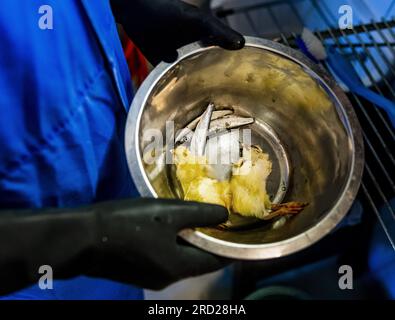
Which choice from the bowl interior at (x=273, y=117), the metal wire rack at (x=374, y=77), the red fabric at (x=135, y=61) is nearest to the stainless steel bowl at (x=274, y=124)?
the bowl interior at (x=273, y=117)

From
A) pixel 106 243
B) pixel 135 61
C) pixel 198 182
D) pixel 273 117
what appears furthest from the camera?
pixel 135 61

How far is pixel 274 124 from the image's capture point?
73 cm

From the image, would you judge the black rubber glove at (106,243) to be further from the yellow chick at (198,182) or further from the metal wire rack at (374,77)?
the metal wire rack at (374,77)

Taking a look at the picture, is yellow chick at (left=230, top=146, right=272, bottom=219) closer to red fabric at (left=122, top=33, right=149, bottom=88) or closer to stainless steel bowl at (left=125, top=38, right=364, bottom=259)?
stainless steel bowl at (left=125, top=38, right=364, bottom=259)

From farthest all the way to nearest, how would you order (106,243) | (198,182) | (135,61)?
(135,61), (198,182), (106,243)

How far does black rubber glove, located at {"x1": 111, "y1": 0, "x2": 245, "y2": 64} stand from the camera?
0.59m

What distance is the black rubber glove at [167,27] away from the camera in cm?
59

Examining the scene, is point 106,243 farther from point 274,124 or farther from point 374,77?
Answer: point 374,77

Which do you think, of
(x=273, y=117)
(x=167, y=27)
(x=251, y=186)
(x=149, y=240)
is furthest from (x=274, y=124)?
(x=149, y=240)

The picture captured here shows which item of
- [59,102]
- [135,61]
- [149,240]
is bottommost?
[149,240]

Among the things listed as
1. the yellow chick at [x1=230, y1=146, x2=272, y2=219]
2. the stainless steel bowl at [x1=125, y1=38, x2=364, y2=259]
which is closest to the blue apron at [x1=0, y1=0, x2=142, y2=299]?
the stainless steel bowl at [x1=125, y1=38, x2=364, y2=259]

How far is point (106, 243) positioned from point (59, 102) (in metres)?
0.20
